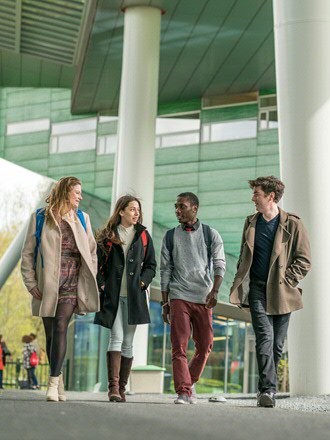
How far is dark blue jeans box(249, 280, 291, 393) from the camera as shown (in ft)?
30.3

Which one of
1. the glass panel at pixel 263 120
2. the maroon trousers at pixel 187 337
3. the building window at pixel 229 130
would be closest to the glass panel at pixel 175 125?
the building window at pixel 229 130

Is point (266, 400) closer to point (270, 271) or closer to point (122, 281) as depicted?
point (270, 271)

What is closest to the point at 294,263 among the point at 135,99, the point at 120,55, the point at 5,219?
the point at 135,99

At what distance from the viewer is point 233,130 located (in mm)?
29938

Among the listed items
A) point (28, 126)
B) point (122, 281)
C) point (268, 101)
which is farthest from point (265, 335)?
point (28, 126)

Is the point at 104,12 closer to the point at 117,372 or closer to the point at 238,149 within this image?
the point at 238,149

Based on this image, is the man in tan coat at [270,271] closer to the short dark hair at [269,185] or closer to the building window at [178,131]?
the short dark hair at [269,185]

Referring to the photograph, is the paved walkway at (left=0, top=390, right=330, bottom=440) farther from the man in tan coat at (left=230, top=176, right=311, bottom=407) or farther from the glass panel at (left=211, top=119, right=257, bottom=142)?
the glass panel at (left=211, top=119, right=257, bottom=142)

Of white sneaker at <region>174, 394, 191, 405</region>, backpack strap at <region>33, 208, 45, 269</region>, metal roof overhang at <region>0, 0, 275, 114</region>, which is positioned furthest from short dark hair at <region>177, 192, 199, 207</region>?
metal roof overhang at <region>0, 0, 275, 114</region>

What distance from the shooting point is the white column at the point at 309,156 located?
11.9 m

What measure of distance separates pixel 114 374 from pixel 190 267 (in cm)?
117

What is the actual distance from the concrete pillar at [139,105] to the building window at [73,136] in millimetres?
9790

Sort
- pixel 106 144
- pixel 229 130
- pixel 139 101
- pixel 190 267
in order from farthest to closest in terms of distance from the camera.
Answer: pixel 106 144 → pixel 229 130 → pixel 139 101 → pixel 190 267

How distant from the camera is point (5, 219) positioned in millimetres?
49688
